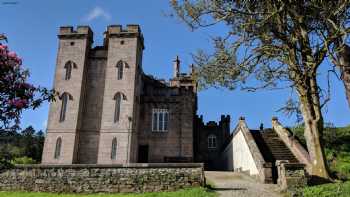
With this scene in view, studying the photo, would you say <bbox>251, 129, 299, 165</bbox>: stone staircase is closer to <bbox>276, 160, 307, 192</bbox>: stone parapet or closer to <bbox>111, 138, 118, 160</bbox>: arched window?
<bbox>276, 160, 307, 192</bbox>: stone parapet

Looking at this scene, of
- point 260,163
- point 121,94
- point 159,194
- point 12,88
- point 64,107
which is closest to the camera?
point 12,88

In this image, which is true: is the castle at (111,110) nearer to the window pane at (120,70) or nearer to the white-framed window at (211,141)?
the window pane at (120,70)

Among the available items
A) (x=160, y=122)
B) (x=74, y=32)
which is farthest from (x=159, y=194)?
(x=74, y=32)

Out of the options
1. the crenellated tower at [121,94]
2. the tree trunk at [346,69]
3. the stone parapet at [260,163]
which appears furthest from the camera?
the crenellated tower at [121,94]

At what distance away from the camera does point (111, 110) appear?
26.9m

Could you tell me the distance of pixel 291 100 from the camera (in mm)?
12508

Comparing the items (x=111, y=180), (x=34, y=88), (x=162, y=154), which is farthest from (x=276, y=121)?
(x=34, y=88)

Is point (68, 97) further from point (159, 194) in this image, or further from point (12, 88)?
point (12, 88)

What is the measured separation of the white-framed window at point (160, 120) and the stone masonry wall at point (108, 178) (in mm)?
13272

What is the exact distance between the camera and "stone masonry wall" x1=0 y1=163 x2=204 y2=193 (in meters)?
14.9

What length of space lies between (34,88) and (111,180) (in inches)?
368

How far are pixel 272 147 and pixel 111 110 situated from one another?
1346 centimetres

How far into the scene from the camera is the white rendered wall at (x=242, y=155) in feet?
61.9

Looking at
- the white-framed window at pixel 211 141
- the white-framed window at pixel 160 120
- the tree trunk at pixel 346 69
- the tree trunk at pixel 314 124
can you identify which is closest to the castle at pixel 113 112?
the white-framed window at pixel 160 120
